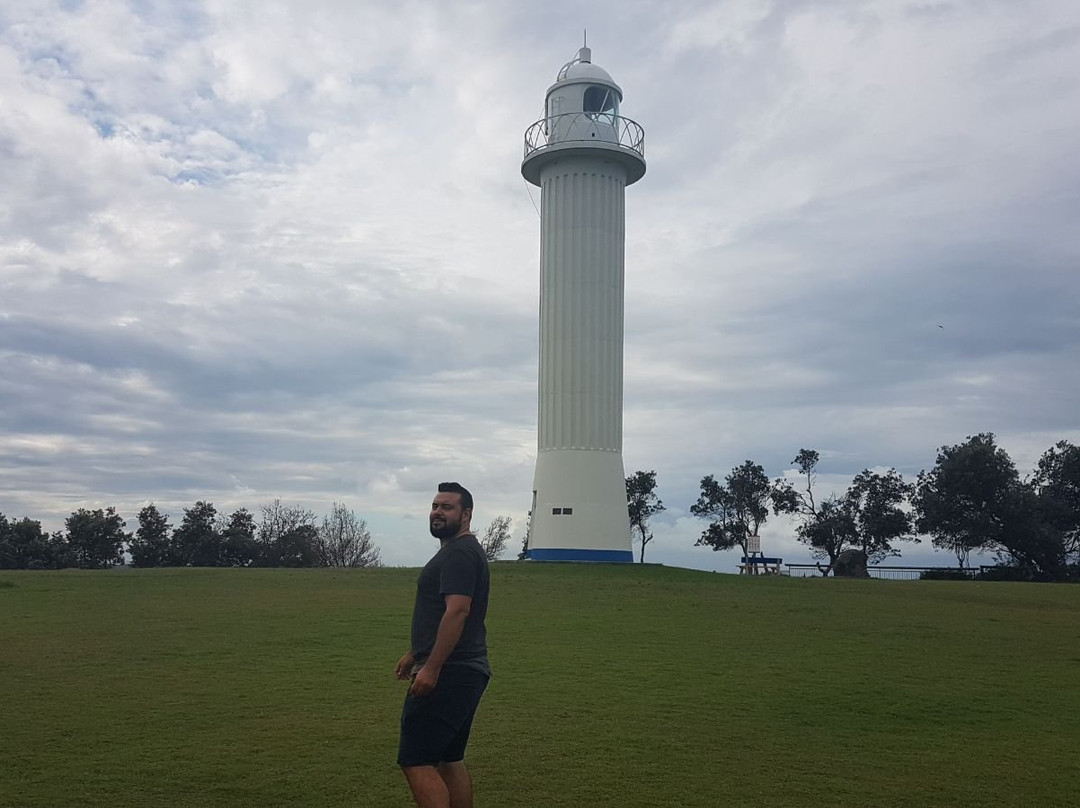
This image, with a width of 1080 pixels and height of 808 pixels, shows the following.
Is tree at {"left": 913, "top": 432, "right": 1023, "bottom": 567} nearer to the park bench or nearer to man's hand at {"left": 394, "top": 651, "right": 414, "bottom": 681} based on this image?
the park bench

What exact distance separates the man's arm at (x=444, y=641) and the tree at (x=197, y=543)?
41.8 meters

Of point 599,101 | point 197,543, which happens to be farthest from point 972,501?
point 197,543

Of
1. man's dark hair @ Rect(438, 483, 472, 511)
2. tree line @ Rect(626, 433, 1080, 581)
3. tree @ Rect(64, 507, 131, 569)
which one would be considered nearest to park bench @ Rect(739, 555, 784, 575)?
tree line @ Rect(626, 433, 1080, 581)

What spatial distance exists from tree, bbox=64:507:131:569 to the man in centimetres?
4178

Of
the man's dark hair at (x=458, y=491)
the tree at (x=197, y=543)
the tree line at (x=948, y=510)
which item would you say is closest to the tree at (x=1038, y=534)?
the tree line at (x=948, y=510)

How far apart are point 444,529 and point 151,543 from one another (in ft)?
141

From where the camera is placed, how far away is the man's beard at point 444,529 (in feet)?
21.3

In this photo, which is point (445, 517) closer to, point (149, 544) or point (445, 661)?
point (445, 661)

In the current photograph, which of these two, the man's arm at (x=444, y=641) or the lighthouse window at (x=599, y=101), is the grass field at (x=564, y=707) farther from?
the lighthouse window at (x=599, y=101)

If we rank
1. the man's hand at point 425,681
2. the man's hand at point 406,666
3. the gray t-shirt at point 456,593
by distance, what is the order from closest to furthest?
the man's hand at point 425,681, the gray t-shirt at point 456,593, the man's hand at point 406,666

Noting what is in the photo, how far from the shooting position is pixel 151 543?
45594 mm

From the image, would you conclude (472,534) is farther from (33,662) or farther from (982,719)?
(33,662)

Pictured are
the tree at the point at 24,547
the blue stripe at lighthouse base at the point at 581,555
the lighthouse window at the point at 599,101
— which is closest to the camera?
the blue stripe at lighthouse base at the point at 581,555

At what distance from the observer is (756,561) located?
42312 mm
